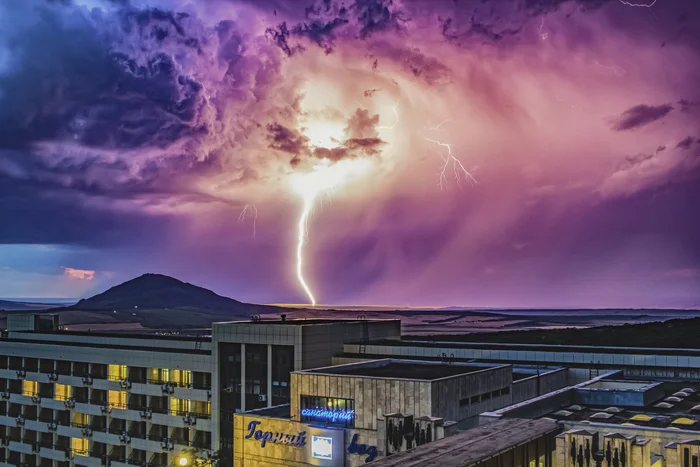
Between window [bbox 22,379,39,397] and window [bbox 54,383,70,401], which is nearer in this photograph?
window [bbox 54,383,70,401]

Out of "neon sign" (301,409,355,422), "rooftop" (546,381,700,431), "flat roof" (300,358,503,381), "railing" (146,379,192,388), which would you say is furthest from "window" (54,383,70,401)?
"rooftop" (546,381,700,431)

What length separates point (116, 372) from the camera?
284ft

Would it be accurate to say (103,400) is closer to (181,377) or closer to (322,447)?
(181,377)

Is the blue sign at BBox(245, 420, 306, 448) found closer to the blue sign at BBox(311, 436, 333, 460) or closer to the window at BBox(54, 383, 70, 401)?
the blue sign at BBox(311, 436, 333, 460)

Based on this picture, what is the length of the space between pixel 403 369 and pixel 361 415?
11.7 metres

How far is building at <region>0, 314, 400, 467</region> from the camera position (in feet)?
235

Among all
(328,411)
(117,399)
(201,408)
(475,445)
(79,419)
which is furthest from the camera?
(79,419)

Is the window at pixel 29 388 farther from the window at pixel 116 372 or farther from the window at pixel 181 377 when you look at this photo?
the window at pixel 181 377

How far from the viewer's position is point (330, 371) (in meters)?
57.4

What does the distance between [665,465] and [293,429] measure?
27119 mm

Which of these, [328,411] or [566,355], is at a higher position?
[566,355]

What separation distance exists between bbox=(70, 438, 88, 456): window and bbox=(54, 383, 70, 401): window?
558 centimetres

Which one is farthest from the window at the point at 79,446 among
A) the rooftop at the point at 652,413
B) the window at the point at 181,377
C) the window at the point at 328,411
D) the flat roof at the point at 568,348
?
the rooftop at the point at 652,413

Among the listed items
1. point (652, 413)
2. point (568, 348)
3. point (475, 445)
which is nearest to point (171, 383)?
point (568, 348)
